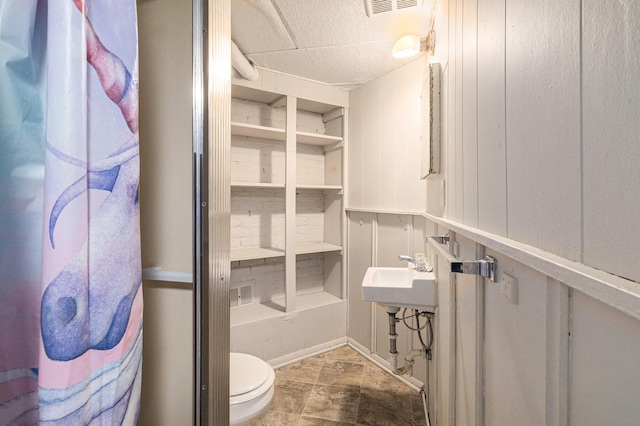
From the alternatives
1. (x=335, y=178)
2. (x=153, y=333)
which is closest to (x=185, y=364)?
(x=153, y=333)

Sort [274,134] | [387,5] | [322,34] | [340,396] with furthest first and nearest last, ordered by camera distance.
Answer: [274,134]
[340,396]
[322,34]
[387,5]

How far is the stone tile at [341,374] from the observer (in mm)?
2105

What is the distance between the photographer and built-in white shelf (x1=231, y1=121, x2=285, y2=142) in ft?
7.32

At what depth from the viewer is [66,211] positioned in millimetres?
444

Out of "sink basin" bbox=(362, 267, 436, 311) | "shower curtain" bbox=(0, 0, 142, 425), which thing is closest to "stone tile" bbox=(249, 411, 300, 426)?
"sink basin" bbox=(362, 267, 436, 311)

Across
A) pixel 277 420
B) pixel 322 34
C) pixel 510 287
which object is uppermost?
pixel 322 34

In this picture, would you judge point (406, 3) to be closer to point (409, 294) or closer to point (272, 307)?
point (409, 294)

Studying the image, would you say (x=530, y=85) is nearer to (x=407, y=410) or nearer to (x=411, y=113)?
(x=411, y=113)

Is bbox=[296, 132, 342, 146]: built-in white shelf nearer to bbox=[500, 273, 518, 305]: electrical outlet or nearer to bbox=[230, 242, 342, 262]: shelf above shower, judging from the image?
bbox=[230, 242, 342, 262]: shelf above shower

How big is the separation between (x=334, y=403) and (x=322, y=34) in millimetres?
2569

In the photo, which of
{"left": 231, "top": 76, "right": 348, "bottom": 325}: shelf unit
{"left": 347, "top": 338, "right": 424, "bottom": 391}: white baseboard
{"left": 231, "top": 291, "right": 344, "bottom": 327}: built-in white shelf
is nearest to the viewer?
{"left": 347, "top": 338, "right": 424, "bottom": 391}: white baseboard

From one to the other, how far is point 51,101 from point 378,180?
85.6 inches

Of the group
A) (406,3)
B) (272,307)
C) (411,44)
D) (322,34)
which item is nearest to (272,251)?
(272,307)

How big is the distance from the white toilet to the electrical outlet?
1.23 meters
